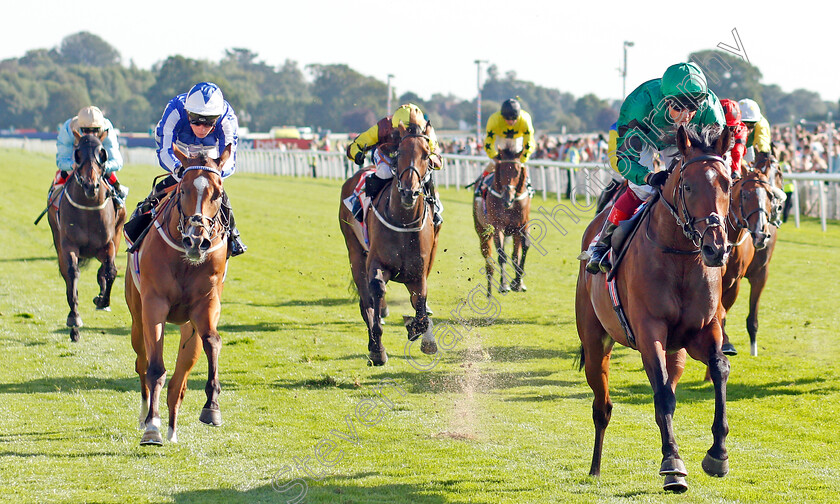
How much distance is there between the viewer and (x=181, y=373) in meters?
6.30

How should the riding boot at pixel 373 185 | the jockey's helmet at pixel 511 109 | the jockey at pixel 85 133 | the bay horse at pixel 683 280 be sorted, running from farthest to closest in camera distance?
the jockey's helmet at pixel 511 109 < the jockey at pixel 85 133 < the riding boot at pixel 373 185 < the bay horse at pixel 683 280

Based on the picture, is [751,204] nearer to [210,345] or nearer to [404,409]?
[404,409]

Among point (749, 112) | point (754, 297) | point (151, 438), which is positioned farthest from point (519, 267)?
point (151, 438)

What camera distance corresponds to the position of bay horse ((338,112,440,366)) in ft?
26.2

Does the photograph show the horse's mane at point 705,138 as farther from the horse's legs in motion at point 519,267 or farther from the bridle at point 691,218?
the horse's legs in motion at point 519,267

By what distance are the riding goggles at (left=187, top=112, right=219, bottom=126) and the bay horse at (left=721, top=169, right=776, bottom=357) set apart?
11.3 ft

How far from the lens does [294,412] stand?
7258mm

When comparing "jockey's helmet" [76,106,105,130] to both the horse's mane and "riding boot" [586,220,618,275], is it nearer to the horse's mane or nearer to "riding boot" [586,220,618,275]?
"riding boot" [586,220,618,275]

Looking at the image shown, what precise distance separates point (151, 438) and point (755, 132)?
5.71 m

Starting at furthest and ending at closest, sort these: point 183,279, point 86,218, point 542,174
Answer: point 542,174 < point 86,218 < point 183,279

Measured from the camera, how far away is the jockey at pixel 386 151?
8.23 m

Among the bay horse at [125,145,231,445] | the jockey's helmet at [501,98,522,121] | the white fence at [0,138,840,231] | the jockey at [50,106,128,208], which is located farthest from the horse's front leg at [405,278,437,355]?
the jockey's helmet at [501,98,522,121]

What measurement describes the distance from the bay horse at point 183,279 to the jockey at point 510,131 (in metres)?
6.10

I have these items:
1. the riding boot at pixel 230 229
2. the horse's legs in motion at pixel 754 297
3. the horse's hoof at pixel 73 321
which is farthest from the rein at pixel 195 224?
the horse's legs in motion at pixel 754 297
